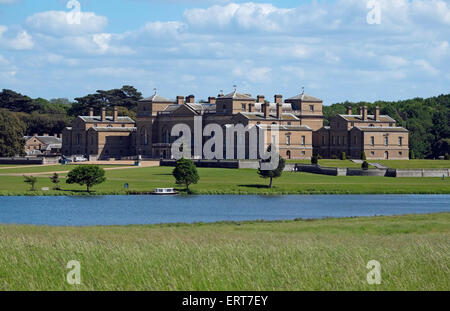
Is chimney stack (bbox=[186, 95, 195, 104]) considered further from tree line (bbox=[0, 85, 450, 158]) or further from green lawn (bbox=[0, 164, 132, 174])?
green lawn (bbox=[0, 164, 132, 174])

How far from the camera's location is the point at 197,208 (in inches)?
2446

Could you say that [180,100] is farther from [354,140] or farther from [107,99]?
[107,99]

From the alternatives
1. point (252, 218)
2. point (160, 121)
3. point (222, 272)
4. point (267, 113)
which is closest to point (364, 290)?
point (222, 272)

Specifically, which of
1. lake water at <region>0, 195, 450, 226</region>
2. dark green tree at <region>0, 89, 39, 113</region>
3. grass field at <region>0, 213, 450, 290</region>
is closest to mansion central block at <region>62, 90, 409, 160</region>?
dark green tree at <region>0, 89, 39, 113</region>

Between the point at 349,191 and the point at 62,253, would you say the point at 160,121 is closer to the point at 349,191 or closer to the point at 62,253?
the point at 349,191

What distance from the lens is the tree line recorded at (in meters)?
Answer: 122

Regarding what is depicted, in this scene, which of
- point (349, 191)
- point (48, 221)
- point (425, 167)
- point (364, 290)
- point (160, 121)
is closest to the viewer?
point (364, 290)

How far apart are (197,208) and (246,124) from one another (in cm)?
5188

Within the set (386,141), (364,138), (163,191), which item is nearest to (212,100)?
(364,138)

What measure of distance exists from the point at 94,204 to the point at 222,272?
4307 cm

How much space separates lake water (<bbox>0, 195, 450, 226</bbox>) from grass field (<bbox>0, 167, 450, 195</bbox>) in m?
3.39

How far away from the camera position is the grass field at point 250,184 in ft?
253

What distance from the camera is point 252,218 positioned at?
54.2m

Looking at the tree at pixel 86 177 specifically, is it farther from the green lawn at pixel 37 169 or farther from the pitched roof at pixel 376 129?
the pitched roof at pixel 376 129
